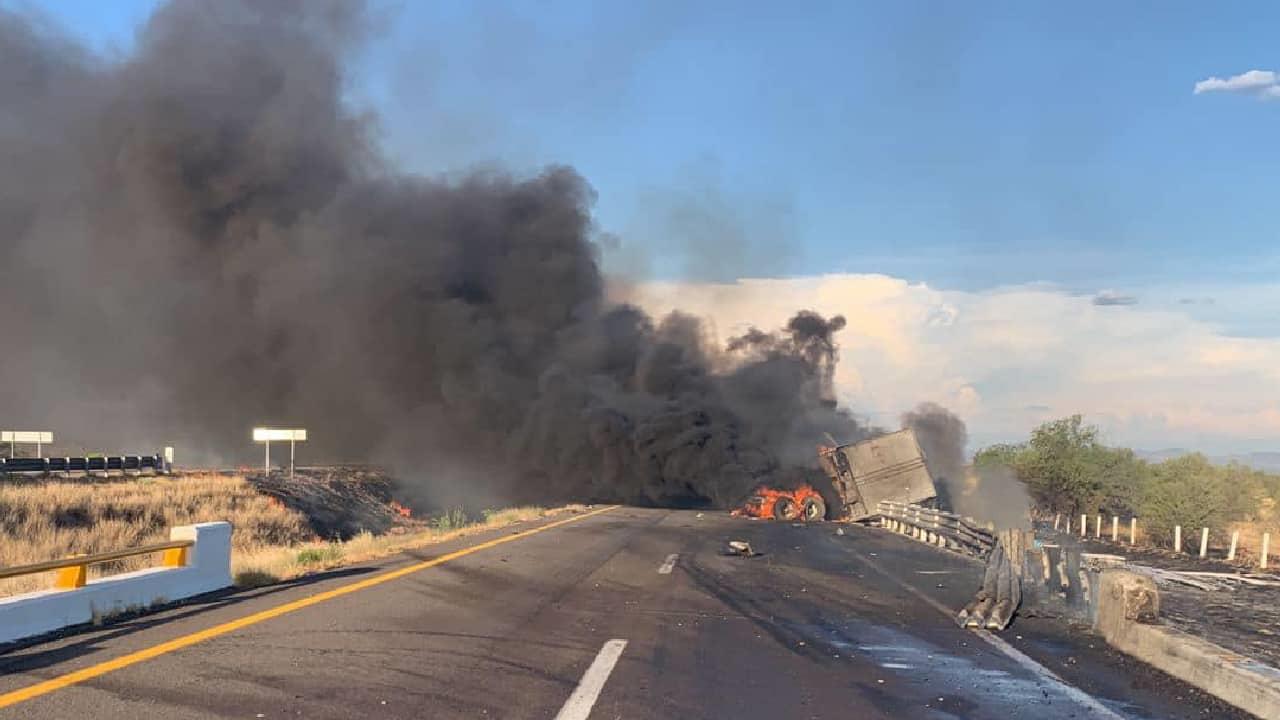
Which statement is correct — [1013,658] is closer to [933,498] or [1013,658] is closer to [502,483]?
[933,498]

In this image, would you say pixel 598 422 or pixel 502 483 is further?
pixel 502 483

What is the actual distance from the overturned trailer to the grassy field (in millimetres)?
9668

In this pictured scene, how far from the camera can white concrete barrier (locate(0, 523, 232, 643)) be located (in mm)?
7586

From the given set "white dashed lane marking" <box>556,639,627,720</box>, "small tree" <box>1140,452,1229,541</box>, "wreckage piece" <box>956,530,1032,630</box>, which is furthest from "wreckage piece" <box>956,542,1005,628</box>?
"small tree" <box>1140,452,1229,541</box>

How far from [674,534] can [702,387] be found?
772 inches

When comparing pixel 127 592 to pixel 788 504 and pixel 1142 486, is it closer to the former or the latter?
pixel 788 504

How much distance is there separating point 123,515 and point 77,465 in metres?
9.44

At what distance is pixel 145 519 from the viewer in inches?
1024

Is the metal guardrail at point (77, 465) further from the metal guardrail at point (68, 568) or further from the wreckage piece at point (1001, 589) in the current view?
the wreckage piece at point (1001, 589)

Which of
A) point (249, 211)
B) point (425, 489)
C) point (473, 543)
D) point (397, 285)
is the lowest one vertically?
point (425, 489)

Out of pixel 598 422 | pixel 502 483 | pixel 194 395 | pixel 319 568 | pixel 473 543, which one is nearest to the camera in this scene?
pixel 319 568

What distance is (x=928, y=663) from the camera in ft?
24.6

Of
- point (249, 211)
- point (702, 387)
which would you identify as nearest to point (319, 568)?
point (702, 387)

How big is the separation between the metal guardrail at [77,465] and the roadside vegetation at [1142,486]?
Answer: 1245 inches
